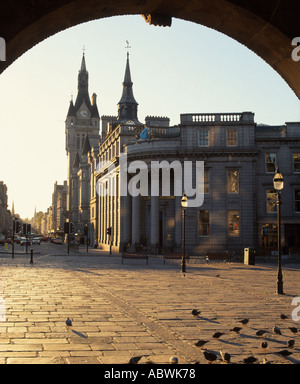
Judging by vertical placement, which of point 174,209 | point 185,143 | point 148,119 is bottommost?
point 174,209

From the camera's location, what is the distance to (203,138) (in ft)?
156

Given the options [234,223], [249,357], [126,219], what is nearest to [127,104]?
[126,219]

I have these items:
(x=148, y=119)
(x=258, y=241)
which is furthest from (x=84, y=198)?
(x=258, y=241)

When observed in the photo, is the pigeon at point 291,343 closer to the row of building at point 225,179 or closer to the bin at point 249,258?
the bin at point 249,258

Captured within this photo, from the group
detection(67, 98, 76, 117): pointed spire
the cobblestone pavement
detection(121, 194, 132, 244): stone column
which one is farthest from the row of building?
detection(67, 98, 76, 117): pointed spire

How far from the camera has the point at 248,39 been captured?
5496mm

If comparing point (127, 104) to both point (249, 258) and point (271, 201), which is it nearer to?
point (271, 201)

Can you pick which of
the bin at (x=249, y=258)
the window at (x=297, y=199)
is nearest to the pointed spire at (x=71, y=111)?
the window at (x=297, y=199)

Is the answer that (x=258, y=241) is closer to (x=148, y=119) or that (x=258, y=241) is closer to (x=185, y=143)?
(x=185, y=143)

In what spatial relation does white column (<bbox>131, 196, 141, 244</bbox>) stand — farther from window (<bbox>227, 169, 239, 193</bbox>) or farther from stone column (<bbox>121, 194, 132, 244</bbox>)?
window (<bbox>227, 169, 239, 193</bbox>)

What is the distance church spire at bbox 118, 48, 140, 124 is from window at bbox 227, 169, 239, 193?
30.1 metres

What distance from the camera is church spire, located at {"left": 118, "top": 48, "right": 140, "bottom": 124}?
7419cm

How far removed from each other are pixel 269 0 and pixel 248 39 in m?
0.68

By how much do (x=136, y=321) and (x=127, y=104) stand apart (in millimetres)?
66414
